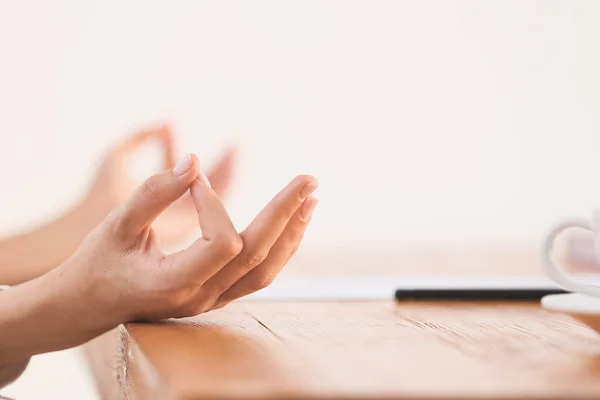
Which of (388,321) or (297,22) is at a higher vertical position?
(297,22)

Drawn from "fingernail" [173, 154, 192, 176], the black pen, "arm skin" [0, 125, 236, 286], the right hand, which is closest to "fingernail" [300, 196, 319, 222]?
the right hand

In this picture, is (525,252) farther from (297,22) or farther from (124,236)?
(124,236)

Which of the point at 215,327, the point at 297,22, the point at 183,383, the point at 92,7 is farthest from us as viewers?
the point at 297,22

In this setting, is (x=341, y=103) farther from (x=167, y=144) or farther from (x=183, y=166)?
(x=183, y=166)

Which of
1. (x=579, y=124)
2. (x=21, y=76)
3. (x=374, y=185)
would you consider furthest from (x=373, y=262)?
(x=21, y=76)

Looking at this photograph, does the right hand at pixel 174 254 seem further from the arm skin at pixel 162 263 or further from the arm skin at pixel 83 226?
the arm skin at pixel 83 226

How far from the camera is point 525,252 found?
2.78 m

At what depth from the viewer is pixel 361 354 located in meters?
0.40

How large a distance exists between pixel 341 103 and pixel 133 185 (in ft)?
4.52

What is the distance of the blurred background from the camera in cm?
231

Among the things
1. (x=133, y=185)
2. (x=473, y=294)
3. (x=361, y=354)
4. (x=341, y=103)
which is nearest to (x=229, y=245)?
(x=361, y=354)

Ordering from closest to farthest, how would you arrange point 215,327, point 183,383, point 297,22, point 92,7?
point 183,383 → point 215,327 → point 92,7 → point 297,22

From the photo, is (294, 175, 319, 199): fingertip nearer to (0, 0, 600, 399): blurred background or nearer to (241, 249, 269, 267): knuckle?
(241, 249, 269, 267): knuckle

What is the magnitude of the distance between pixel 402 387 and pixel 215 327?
0.29 m
